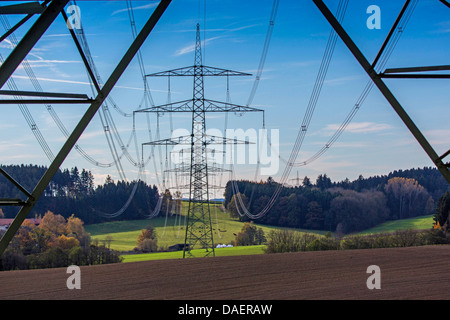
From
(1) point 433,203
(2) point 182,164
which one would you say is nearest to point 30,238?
(2) point 182,164

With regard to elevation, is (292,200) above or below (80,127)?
below

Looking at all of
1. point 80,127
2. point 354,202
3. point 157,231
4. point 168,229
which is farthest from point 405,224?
point 80,127

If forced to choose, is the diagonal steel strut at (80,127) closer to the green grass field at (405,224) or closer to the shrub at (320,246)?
the shrub at (320,246)

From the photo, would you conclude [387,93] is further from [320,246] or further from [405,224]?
[405,224]

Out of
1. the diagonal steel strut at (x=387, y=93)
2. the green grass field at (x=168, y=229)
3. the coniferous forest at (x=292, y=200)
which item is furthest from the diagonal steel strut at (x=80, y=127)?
the coniferous forest at (x=292, y=200)

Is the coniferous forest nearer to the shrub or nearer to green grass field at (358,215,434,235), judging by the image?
green grass field at (358,215,434,235)
